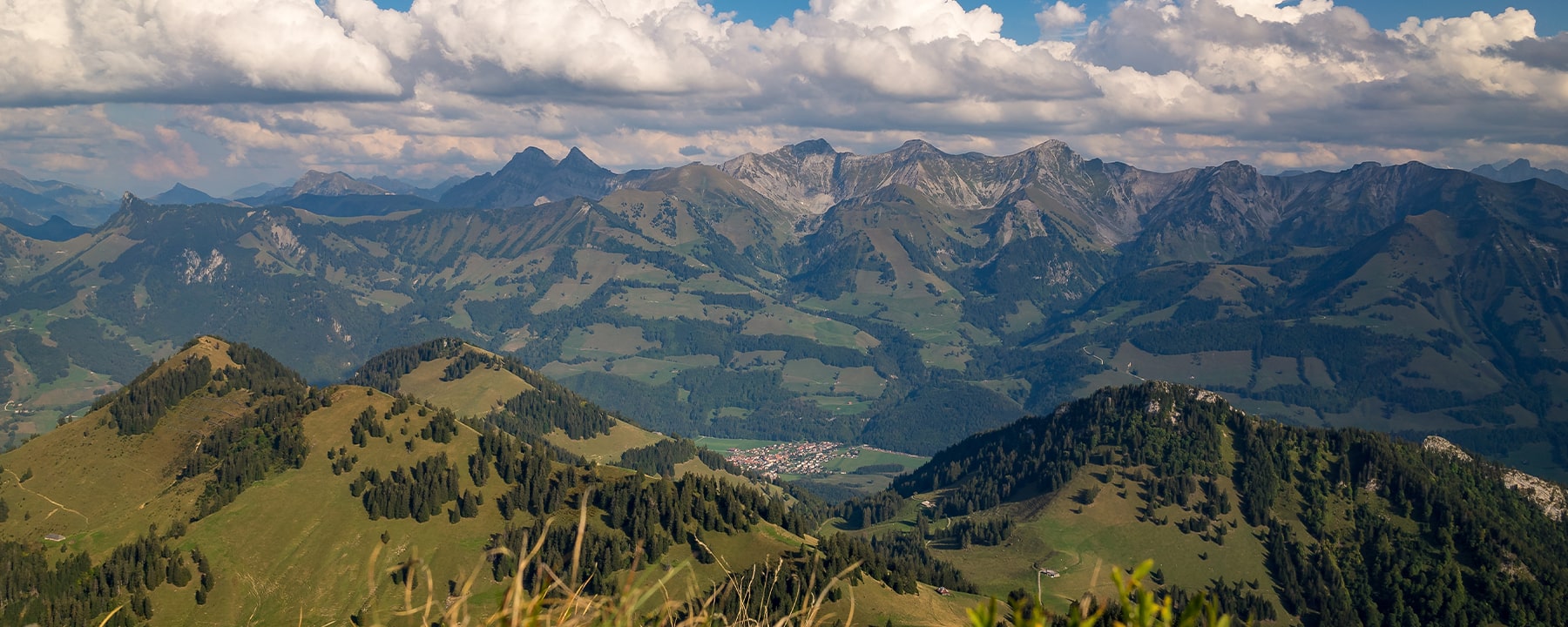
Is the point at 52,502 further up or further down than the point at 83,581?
further up

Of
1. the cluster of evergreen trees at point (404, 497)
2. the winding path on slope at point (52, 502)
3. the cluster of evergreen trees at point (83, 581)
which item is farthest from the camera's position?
the cluster of evergreen trees at point (404, 497)

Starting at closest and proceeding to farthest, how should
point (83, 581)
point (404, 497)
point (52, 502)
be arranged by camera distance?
point (83, 581), point (52, 502), point (404, 497)

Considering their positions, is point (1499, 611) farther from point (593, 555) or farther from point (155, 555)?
point (155, 555)

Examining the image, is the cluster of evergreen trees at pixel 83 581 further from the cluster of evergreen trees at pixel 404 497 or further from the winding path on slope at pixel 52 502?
the cluster of evergreen trees at pixel 404 497

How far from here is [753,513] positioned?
19750cm

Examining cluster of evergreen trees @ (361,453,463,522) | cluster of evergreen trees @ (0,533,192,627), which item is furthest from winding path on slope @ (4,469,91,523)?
cluster of evergreen trees @ (361,453,463,522)

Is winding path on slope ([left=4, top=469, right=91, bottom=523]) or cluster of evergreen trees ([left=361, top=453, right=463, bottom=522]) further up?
cluster of evergreen trees ([left=361, top=453, right=463, bottom=522])

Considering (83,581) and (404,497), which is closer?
(83,581)

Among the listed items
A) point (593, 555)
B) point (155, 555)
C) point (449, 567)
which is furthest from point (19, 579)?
point (593, 555)

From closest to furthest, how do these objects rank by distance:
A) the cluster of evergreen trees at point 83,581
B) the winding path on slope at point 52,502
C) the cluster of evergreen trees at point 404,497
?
the cluster of evergreen trees at point 83,581
the winding path on slope at point 52,502
the cluster of evergreen trees at point 404,497

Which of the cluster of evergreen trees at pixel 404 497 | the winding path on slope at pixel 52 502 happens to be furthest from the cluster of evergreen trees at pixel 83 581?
the cluster of evergreen trees at pixel 404 497

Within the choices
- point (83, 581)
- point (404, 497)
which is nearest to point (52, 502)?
point (83, 581)

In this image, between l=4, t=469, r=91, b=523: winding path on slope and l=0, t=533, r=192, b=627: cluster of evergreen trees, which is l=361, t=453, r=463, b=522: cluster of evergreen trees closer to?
l=0, t=533, r=192, b=627: cluster of evergreen trees

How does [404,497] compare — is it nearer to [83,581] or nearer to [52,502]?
[83,581]
